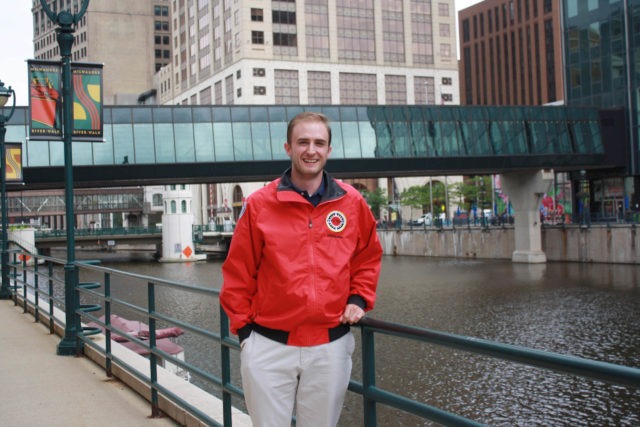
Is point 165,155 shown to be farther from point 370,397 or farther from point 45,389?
point 370,397

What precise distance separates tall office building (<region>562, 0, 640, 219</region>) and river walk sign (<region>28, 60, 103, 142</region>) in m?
47.0

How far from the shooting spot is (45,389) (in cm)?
887

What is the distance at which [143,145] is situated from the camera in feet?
153

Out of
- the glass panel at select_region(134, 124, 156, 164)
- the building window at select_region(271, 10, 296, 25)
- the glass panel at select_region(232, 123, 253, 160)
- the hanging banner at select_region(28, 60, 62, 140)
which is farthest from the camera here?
the building window at select_region(271, 10, 296, 25)

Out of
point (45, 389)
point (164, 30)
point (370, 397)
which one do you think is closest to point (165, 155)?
point (45, 389)

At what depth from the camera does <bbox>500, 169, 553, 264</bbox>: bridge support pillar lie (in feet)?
181

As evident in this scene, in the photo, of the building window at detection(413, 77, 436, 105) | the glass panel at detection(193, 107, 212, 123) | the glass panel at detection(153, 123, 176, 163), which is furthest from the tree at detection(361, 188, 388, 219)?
the glass panel at detection(153, 123, 176, 163)

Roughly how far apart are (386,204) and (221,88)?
96.3 ft

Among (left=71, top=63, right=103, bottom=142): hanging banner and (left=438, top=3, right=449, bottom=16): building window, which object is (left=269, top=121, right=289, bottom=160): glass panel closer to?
(left=71, top=63, right=103, bottom=142): hanging banner

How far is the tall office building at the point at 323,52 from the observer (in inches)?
4124

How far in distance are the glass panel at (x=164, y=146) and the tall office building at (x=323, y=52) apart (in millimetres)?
55325

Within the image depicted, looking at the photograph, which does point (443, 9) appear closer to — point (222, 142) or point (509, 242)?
point (509, 242)

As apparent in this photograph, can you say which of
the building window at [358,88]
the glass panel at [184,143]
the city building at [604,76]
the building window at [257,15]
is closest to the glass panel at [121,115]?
the glass panel at [184,143]

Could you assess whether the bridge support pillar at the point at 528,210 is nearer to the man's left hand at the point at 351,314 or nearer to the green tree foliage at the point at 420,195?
the green tree foliage at the point at 420,195
